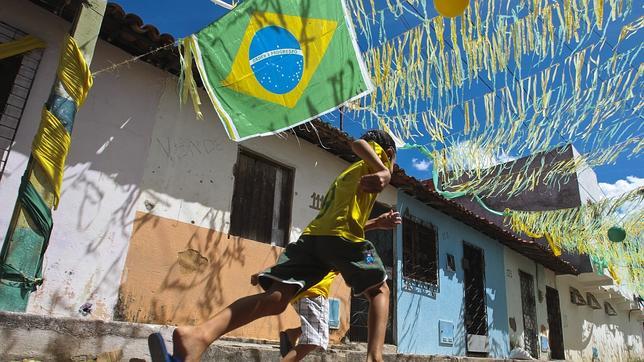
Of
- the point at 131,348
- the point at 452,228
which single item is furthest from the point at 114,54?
the point at 452,228

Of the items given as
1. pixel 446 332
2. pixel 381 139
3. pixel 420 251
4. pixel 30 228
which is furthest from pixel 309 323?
pixel 446 332

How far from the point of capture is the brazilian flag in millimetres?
3867

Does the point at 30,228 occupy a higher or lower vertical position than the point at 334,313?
higher

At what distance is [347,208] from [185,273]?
303cm

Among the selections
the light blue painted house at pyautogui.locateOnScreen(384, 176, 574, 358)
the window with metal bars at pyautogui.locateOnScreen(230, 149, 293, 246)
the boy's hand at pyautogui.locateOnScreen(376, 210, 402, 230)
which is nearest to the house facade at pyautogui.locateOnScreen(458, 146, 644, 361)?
the light blue painted house at pyautogui.locateOnScreen(384, 176, 574, 358)

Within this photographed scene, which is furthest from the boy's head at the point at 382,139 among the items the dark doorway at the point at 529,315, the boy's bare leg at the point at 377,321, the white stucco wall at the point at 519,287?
the dark doorway at the point at 529,315

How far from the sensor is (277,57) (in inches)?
159

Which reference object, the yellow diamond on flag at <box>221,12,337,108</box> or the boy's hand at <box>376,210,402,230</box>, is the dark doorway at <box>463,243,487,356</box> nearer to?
the yellow diamond on flag at <box>221,12,337,108</box>

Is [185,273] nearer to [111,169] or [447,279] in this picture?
[111,169]

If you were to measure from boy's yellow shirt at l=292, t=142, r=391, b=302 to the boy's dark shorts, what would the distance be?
48 millimetres

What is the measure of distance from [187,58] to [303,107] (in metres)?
1.06

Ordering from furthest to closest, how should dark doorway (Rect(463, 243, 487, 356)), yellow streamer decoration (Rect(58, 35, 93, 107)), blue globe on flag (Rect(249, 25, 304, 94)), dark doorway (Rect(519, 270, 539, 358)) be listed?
1. dark doorway (Rect(519, 270, 539, 358))
2. dark doorway (Rect(463, 243, 487, 356))
3. blue globe on flag (Rect(249, 25, 304, 94))
4. yellow streamer decoration (Rect(58, 35, 93, 107))

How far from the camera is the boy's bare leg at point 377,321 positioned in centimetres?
221

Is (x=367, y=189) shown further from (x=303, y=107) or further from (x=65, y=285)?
(x=65, y=285)
